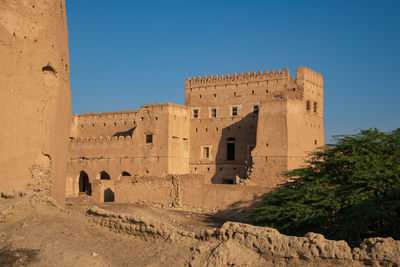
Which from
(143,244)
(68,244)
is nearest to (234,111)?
(143,244)

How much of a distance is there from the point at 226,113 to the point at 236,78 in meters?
2.71

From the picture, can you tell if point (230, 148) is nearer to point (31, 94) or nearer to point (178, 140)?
point (178, 140)

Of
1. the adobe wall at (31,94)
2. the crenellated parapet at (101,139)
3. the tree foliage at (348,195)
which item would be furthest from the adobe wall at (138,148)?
the adobe wall at (31,94)

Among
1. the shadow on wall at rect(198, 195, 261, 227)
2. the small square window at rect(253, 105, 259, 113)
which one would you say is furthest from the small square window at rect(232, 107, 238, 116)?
the shadow on wall at rect(198, 195, 261, 227)

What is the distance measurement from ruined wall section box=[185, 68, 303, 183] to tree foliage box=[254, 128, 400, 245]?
12871 millimetres

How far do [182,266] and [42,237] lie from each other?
2726 millimetres

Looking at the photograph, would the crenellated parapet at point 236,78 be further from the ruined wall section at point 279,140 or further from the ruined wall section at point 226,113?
the ruined wall section at point 279,140

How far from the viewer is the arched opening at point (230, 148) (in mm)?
32094

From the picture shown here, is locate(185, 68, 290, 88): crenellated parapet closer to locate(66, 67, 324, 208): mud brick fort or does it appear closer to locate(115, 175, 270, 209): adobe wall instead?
locate(66, 67, 324, 208): mud brick fort

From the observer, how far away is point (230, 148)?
106 ft

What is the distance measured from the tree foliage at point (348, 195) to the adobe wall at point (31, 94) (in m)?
7.85

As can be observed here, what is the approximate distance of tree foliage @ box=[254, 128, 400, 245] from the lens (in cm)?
1256

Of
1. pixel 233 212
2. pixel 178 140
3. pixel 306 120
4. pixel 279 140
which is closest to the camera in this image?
pixel 233 212

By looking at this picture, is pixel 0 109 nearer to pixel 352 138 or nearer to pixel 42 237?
pixel 42 237
